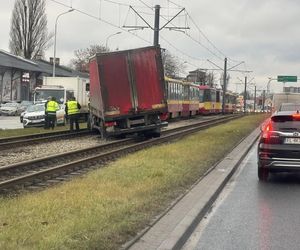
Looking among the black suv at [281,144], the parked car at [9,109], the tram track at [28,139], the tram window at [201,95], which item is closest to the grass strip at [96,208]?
the black suv at [281,144]

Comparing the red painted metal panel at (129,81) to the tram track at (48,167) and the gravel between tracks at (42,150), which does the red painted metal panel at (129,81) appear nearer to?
the gravel between tracks at (42,150)

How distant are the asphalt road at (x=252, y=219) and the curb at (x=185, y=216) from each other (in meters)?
0.12

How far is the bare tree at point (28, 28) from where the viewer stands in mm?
70812

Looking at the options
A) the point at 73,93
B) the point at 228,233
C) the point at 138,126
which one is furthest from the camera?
the point at 73,93

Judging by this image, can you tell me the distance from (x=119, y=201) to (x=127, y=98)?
535 inches

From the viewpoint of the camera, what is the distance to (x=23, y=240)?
5504mm

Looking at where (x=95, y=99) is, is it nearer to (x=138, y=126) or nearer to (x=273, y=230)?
(x=138, y=126)

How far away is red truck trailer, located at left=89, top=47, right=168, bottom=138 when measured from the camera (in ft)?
68.5

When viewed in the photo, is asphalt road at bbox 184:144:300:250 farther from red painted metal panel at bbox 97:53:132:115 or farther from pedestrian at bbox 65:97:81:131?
pedestrian at bbox 65:97:81:131

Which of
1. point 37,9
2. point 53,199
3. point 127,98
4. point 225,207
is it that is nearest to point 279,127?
point 225,207

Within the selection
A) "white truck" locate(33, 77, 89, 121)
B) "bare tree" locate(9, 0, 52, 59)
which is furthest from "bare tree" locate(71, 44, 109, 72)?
"white truck" locate(33, 77, 89, 121)

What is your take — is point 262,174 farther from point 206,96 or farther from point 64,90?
point 206,96

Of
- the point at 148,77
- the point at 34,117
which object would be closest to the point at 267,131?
the point at 148,77

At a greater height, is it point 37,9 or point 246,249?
point 37,9
